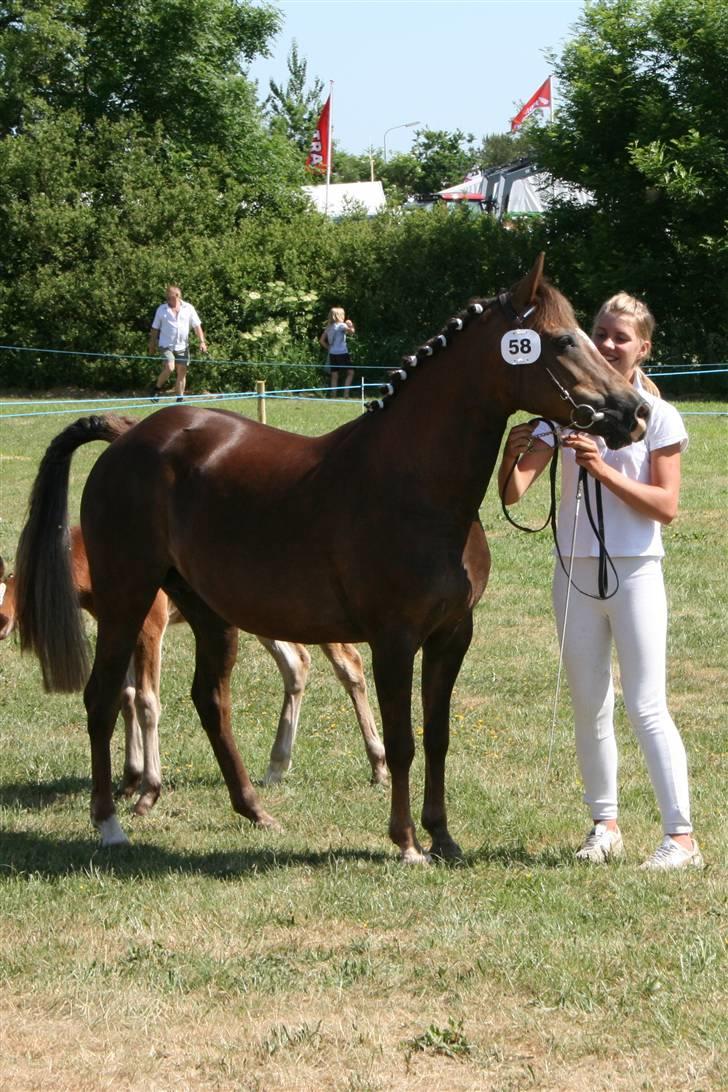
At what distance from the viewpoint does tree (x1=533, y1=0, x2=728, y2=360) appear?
26531mm

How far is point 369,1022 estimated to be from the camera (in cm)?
417

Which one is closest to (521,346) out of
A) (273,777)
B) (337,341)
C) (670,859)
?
(670,859)

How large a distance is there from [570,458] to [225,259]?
2643 centimetres

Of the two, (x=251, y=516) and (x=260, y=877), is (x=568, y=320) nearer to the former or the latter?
(x=251, y=516)

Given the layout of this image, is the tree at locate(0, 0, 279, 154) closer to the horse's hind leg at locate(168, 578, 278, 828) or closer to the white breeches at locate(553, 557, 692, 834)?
the horse's hind leg at locate(168, 578, 278, 828)

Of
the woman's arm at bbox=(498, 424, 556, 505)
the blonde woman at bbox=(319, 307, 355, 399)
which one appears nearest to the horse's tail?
the woman's arm at bbox=(498, 424, 556, 505)

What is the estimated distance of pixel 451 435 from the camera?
211 inches

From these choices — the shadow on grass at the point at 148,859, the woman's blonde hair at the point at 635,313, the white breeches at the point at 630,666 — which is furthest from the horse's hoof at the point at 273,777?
the woman's blonde hair at the point at 635,313

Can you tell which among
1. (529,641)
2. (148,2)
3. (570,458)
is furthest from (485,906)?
(148,2)

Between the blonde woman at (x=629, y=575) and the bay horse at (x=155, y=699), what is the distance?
170 centimetres

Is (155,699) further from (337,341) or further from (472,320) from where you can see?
(337,341)

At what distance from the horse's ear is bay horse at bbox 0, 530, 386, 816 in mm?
2267

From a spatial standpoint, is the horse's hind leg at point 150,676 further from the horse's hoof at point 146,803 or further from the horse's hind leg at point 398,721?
the horse's hind leg at point 398,721

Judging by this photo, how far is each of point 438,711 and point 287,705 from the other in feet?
5.61
